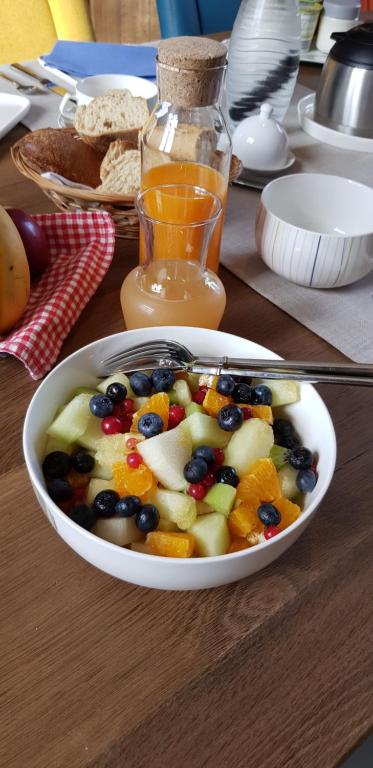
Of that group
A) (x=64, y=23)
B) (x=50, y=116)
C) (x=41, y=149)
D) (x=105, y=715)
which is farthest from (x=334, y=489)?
(x=64, y=23)

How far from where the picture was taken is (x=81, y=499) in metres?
0.55

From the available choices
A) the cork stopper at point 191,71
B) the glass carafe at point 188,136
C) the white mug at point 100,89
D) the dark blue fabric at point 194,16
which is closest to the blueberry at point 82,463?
the glass carafe at point 188,136

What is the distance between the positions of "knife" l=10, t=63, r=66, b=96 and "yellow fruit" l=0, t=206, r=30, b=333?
2.28 ft

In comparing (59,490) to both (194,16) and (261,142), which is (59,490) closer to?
(261,142)

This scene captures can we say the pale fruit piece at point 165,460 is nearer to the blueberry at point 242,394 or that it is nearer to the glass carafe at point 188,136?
the blueberry at point 242,394

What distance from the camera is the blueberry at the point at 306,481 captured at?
542 mm

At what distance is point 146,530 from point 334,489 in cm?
21

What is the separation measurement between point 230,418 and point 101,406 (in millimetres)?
121

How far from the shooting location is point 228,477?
1.76ft

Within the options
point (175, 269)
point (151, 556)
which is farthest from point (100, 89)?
point (151, 556)

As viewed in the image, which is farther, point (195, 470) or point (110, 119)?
point (110, 119)

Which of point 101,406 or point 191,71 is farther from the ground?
point 191,71

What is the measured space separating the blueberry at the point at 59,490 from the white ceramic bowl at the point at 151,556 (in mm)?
13

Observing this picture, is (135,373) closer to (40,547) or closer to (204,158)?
(40,547)
